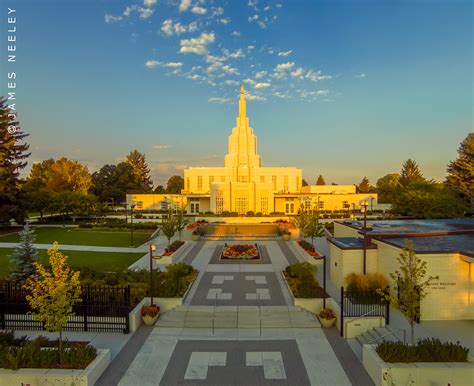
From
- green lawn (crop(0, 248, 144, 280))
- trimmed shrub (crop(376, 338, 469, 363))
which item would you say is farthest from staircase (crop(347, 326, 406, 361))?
green lawn (crop(0, 248, 144, 280))

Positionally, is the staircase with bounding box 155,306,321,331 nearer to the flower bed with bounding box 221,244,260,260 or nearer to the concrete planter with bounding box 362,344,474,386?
the concrete planter with bounding box 362,344,474,386

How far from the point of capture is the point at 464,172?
5819cm

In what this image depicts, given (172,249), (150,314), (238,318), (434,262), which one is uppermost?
(434,262)

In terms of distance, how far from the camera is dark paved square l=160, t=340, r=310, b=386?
9534mm

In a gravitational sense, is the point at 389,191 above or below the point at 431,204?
above

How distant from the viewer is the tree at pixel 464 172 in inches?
2227

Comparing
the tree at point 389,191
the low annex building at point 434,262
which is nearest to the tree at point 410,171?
the tree at point 389,191

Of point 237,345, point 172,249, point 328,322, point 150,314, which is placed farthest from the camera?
point 172,249

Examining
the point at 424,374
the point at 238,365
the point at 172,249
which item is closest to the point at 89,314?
the point at 238,365

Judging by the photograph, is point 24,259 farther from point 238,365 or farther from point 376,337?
point 376,337

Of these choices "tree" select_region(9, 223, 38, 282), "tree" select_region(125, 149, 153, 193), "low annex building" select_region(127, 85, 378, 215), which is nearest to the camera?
"tree" select_region(9, 223, 38, 282)

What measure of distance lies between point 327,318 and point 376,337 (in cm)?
207

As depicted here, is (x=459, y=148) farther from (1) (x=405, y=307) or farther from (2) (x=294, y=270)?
(1) (x=405, y=307)

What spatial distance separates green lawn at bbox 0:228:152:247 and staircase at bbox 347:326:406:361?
25.5 m
